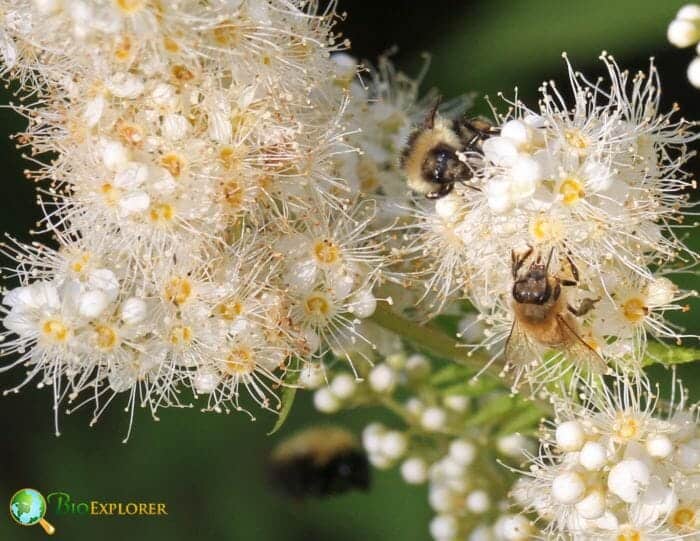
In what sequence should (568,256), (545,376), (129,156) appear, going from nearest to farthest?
(129,156) < (568,256) < (545,376)

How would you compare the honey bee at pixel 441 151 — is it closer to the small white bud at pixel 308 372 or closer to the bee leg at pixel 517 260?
the bee leg at pixel 517 260

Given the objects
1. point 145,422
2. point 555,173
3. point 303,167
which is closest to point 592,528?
point 555,173

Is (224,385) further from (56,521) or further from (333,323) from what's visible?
(56,521)

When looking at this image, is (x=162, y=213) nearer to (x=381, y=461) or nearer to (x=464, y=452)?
(x=464, y=452)

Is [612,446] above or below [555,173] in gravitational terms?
below

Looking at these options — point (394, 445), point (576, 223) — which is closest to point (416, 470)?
point (394, 445)
